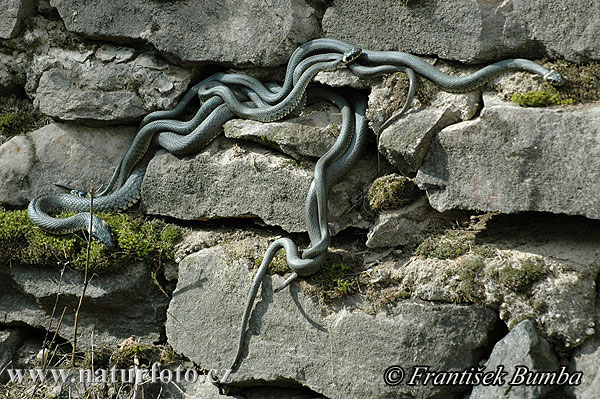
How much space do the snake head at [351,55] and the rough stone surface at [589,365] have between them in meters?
3.60

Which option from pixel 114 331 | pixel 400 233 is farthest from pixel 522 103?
pixel 114 331

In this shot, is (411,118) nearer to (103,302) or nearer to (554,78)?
(554,78)

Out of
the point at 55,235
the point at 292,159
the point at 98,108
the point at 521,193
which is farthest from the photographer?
the point at 98,108

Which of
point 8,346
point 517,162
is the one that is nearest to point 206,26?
→ point 517,162

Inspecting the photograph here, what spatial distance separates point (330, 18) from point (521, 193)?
10.2 feet

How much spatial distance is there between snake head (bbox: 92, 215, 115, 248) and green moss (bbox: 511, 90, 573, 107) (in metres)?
4.85

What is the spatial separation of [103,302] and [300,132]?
10.4 ft

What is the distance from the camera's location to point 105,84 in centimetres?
847

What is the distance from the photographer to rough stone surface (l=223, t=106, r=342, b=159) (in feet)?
23.8

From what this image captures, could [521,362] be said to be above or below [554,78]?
below

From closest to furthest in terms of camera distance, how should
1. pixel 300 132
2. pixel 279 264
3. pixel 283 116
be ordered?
pixel 279 264 < pixel 300 132 < pixel 283 116

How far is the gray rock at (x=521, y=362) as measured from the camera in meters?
5.58

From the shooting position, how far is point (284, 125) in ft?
24.4

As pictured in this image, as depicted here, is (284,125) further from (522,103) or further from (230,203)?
(522,103)
